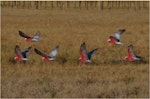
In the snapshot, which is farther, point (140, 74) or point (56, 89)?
point (140, 74)

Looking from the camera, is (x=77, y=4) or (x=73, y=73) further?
(x=77, y=4)

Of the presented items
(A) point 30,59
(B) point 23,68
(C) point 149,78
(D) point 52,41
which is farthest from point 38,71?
(D) point 52,41

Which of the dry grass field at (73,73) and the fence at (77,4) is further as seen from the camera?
the fence at (77,4)

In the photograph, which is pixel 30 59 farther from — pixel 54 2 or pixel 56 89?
pixel 54 2

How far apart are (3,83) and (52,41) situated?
8.17m

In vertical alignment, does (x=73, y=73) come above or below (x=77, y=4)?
below

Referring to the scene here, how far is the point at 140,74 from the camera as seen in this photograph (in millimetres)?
9633

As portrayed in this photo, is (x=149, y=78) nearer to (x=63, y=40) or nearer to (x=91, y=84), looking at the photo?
(x=91, y=84)

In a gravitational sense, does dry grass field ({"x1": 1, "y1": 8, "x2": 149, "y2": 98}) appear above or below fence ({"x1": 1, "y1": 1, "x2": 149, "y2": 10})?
below

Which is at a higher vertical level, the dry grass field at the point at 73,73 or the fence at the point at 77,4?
the fence at the point at 77,4

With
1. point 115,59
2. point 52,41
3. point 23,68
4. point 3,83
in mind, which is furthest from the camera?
point 52,41

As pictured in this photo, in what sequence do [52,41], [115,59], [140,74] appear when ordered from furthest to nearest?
1. [52,41]
2. [115,59]
3. [140,74]

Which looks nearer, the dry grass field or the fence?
the dry grass field

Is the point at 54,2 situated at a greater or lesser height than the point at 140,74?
greater
